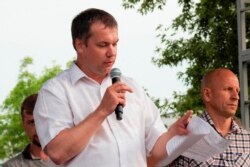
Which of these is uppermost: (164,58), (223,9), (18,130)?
(223,9)

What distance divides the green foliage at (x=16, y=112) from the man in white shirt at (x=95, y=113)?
26.2m

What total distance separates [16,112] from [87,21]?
89.0 feet

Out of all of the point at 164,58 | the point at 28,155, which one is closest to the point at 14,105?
the point at 164,58

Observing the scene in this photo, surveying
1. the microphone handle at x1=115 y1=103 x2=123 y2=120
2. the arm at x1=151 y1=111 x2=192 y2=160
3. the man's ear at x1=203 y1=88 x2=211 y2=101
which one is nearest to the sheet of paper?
the arm at x1=151 y1=111 x2=192 y2=160

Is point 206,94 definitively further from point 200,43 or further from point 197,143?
point 200,43

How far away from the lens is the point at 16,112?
29422 mm

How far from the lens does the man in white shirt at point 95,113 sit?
2.55 meters

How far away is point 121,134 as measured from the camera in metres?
2.68

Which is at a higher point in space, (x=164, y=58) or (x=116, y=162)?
(x=116, y=162)

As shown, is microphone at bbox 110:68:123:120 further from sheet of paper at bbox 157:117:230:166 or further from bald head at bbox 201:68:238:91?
bald head at bbox 201:68:238:91

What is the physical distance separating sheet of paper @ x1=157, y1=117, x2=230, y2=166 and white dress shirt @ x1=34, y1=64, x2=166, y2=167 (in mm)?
91

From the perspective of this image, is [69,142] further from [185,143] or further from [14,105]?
→ [14,105]

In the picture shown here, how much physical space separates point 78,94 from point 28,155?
57.3 inches

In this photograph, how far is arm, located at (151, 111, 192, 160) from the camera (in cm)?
279
